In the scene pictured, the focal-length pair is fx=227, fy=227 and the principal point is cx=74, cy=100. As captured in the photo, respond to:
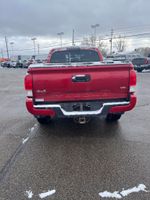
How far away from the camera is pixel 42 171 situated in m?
3.61

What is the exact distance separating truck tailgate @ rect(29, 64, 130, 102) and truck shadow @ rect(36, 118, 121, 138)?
1.04m

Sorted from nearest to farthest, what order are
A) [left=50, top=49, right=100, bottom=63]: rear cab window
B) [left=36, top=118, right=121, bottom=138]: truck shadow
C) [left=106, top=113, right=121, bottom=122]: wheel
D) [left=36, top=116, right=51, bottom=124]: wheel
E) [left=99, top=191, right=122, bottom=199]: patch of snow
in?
1. [left=99, top=191, right=122, bottom=199]: patch of snow
2. [left=36, top=118, right=121, bottom=138]: truck shadow
3. [left=36, top=116, right=51, bottom=124]: wheel
4. [left=106, top=113, right=121, bottom=122]: wheel
5. [left=50, top=49, right=100, bottom=63]: rear cab window

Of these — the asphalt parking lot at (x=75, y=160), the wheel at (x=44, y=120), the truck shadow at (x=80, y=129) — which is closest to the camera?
the asphalt parking lot at (x=75, y=160)

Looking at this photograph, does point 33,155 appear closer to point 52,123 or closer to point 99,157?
point 99,157

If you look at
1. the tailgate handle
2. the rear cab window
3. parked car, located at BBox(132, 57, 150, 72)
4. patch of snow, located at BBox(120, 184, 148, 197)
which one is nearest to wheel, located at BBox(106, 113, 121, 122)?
the tailgate handle

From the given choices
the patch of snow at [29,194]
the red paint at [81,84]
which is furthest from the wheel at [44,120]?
the patch of snow at [29,194]

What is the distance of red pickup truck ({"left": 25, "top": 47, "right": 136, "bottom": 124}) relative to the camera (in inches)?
172

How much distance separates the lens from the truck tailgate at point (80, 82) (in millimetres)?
4348

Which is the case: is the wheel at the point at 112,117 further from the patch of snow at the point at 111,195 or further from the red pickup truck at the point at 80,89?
the patch of snow at the point at 111,195

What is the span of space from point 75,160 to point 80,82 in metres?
1.47

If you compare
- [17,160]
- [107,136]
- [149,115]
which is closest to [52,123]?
[107,136]

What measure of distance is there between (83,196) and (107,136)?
2.24 meters

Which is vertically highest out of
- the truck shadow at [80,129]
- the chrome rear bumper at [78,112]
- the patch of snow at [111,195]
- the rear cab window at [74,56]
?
the rear cab window at [74,56]

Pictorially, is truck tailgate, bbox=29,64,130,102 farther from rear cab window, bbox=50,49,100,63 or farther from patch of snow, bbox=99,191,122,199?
rear cab window, bbox=50,49,100,63
